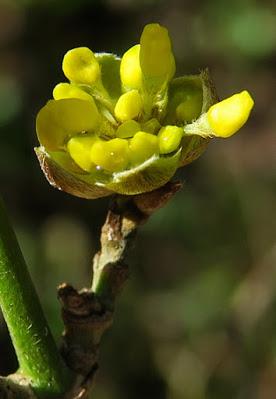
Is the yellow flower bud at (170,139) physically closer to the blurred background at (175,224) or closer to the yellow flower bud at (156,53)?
the yellow flower bud at (156,53)

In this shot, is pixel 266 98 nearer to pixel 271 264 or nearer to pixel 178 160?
pixel 271 264

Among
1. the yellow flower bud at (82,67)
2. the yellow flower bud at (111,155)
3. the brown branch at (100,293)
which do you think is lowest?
the brown branch at (100,293)

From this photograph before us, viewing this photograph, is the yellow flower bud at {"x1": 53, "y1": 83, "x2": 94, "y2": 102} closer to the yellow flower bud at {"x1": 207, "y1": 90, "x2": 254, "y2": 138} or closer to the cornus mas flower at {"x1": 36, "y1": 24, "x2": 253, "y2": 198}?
the cornus mas flower at {"x1": 36, "y1": 24, "x2": 253, "y2": 198}

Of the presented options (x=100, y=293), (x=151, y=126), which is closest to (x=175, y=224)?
(x=100, y=293)

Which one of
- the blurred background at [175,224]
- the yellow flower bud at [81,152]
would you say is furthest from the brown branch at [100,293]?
the blurred background at [175,224]

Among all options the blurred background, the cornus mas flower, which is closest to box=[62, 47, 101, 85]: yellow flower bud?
the cornus mas flower

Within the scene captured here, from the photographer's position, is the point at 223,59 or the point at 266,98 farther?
the point at 266,98

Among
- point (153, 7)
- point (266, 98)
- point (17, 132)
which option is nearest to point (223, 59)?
point (153, 7)
